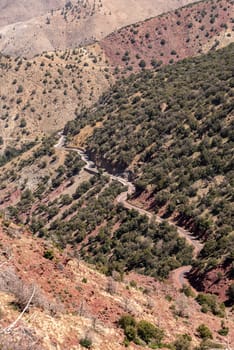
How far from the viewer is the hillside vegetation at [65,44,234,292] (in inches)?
2741

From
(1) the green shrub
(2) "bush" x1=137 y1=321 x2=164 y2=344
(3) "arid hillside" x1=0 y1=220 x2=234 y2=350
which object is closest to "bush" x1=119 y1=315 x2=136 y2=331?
(3) "arid hillside" x1=0 y1=220 x2=234 y2=350

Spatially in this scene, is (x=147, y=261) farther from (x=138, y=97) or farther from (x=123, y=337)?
(x=138, y=97)

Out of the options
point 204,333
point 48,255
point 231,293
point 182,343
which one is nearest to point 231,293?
point 231,293

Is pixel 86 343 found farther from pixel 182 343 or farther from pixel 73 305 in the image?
pixel 182 343

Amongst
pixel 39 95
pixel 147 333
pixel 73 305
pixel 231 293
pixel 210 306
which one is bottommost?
pixel 231 293

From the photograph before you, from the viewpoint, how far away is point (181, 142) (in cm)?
9512

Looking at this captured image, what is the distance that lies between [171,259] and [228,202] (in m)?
13.3

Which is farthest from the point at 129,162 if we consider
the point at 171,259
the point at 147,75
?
the point at 147,75

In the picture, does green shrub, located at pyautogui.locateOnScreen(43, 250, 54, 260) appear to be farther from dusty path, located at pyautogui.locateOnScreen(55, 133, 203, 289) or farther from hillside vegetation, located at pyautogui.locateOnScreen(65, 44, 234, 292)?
hillside vegetation, located at pyautogui.locateOnScreen(65, 44, 234, 292)

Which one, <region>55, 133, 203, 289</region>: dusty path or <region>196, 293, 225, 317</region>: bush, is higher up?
<region>196, 293, 225, 317</region>: bush

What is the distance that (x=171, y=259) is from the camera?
62.1 meters

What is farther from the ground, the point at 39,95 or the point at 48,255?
the point at 39,95

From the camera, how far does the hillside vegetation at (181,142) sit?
6962cm

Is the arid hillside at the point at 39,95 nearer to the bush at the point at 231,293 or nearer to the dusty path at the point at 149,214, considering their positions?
the dusty path at the point at 149,214
